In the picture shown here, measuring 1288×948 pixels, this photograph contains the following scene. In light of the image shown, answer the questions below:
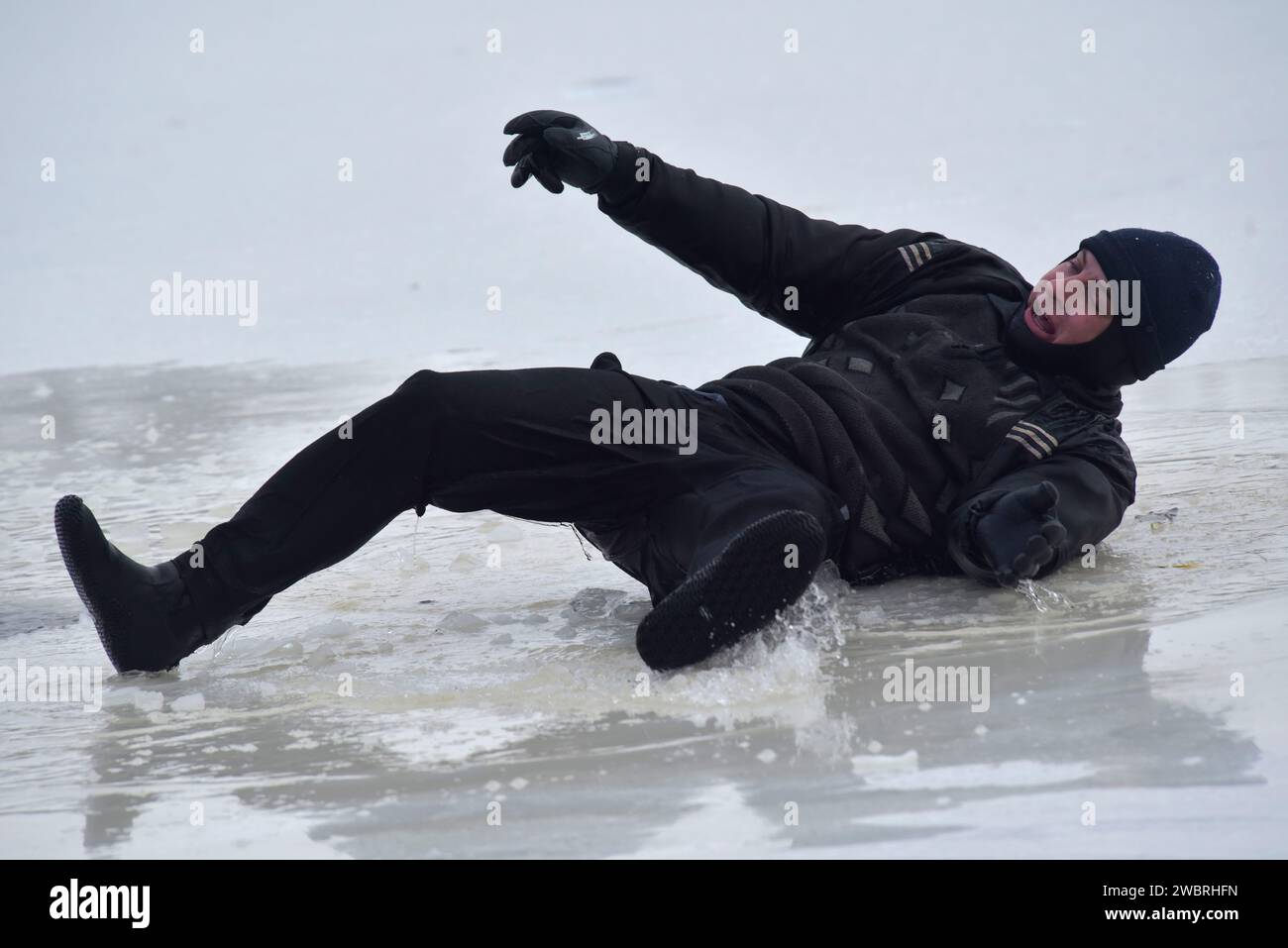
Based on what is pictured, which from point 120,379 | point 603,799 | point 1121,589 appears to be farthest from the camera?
point 120,379

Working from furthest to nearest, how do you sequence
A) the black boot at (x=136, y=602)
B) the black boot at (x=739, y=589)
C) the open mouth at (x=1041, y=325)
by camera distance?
the open mouth at (x=1041, y=325) → the black boot at (x=136, y=602) → the black boot at (x=739, y=589)

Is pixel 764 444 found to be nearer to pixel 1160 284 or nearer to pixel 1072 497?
pixel 1072 497

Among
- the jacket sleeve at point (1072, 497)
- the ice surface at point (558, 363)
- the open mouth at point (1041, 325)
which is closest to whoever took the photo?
the ice surface at point (558, 363)

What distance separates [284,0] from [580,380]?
5.61 meters

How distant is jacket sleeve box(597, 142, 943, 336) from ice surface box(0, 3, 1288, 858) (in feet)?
1.51

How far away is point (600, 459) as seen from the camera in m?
1.88

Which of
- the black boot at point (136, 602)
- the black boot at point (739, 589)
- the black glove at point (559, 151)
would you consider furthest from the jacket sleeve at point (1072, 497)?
the black boot at point (136, 602)

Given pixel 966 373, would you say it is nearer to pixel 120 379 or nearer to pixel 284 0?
pixel 120 379

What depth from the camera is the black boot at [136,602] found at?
172 centimetres

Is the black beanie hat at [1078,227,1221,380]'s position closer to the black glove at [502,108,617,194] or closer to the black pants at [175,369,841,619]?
the black pants at [175,369,841,619]

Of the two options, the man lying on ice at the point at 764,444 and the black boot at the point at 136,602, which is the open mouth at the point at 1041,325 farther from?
the black boot at the point at 136,602

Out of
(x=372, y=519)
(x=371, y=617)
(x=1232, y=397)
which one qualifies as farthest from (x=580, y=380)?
(x=1232, y=397)

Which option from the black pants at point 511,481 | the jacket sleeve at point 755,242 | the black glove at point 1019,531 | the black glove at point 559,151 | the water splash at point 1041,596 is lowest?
the water splash at point 1041,596
